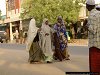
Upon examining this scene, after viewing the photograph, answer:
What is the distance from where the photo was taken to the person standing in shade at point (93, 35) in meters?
5.88

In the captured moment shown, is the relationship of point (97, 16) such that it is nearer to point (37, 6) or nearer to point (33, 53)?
→ point (33, 53)

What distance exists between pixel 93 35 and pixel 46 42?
9.55m

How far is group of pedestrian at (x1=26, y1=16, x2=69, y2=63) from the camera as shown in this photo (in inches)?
599

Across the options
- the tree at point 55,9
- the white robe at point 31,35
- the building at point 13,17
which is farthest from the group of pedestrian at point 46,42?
the building at point 13,17

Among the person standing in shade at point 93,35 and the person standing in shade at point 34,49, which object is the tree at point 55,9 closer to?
the person standing in shade at point 34,49

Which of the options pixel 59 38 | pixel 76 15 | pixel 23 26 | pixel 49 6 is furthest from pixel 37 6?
pixel 59 38

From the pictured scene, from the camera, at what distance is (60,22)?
15.8 m

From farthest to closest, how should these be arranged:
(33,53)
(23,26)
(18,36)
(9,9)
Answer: (9,9) → (23,26) → (18,36) → (33,53)

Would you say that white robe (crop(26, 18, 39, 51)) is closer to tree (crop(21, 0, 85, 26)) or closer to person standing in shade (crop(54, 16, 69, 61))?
person standing in shade (crop(54, 16, 69, 61))

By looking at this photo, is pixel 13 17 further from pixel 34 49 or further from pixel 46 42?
pixel 34 49

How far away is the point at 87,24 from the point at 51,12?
34371mm

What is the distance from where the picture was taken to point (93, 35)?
20.0ft

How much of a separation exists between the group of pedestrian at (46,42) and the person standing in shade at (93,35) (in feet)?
29.6

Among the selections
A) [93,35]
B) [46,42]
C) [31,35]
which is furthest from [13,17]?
[93,35]
